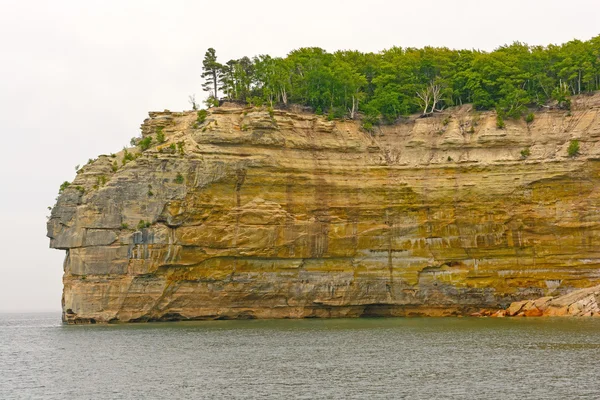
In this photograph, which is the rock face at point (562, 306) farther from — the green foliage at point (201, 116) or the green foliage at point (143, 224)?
the green foliage at point (201, 116)

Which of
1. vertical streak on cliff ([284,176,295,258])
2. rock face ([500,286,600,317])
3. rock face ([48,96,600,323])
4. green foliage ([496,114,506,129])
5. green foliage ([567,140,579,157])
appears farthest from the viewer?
green foliage ([496,114,506,129])

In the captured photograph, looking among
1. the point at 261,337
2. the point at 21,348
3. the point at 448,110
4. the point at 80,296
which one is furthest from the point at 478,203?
the point at 21,348

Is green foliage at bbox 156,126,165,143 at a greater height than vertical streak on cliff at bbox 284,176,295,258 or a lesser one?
greater

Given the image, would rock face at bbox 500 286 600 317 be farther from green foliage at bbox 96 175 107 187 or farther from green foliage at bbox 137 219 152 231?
green foliage at bbox 96 175 107 187

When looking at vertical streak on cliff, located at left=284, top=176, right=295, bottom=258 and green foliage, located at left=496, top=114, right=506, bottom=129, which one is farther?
green foliage, located at left=496, top=114, right=506, bottom=129

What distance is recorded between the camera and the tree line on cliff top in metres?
75.2

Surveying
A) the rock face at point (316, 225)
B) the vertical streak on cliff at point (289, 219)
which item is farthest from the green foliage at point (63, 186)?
the vertical streak on cliff at point (289, 219)

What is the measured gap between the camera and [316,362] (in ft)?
133

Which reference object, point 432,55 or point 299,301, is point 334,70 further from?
point 299,301

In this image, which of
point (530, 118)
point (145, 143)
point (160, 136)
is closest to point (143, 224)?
point (145, 143)

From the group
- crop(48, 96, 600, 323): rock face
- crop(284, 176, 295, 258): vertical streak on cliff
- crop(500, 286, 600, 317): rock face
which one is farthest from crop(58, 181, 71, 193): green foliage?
crop(500, 286, 600, 317): rock face

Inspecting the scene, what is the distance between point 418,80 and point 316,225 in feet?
72.9

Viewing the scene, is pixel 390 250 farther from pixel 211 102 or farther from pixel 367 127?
pixel 211 102

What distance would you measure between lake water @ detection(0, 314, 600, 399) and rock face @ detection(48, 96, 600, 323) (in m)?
6.16
